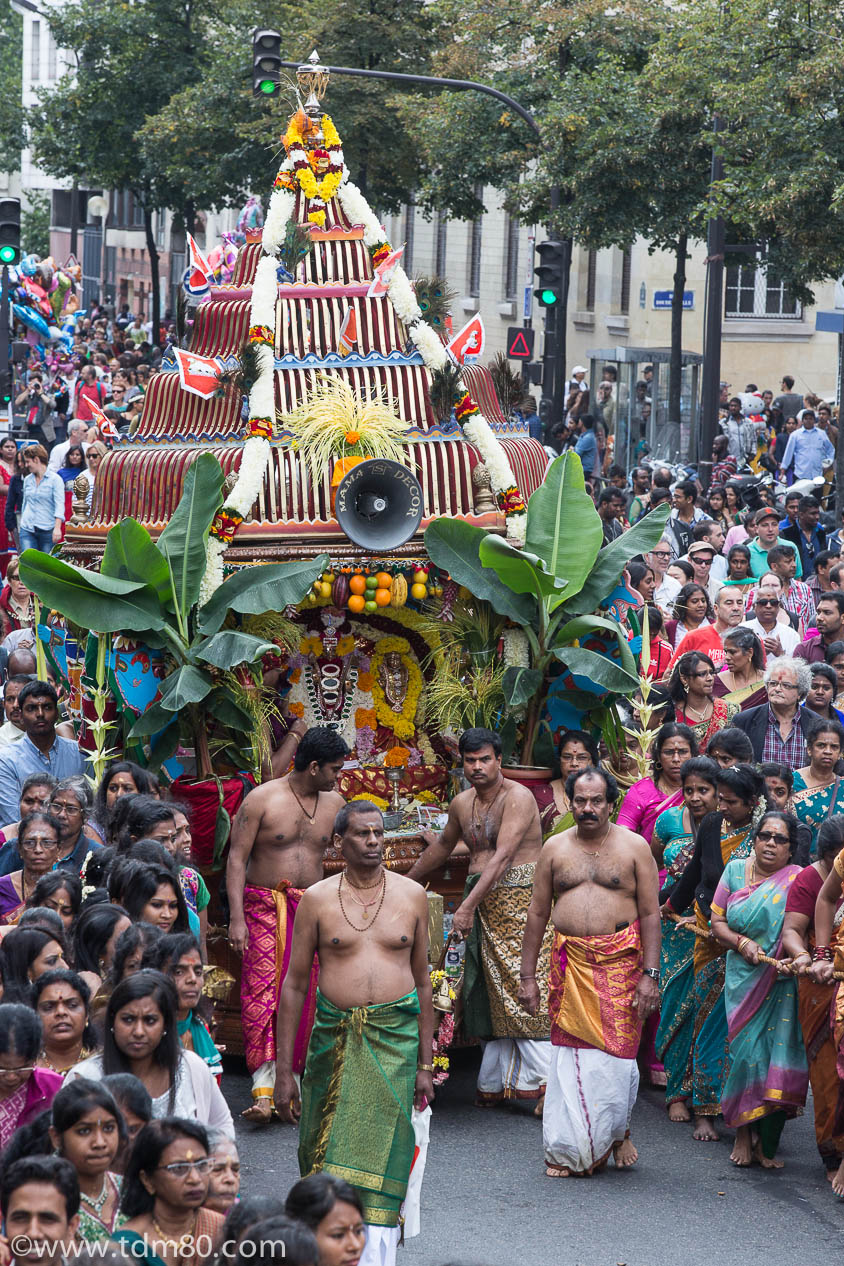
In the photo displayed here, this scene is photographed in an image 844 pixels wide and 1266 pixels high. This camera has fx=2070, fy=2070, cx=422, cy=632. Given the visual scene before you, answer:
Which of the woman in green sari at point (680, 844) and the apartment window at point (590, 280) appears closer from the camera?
the woman in green sari at point (680, 844)

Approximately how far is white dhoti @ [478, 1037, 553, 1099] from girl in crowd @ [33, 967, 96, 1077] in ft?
10.5

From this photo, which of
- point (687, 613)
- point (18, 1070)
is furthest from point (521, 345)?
point (18, 1070)

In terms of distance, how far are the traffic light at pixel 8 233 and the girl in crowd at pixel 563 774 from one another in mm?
15086

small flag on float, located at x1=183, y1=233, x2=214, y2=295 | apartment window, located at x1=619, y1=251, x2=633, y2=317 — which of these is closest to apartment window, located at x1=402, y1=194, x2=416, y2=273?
apartment window, located at x1=619, y1=251, x2=633, y2=317

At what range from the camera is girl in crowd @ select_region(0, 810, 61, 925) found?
8156 millimetres

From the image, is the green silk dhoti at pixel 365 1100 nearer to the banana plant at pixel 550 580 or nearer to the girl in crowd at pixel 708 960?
the girl in crowd at pixel 708 960

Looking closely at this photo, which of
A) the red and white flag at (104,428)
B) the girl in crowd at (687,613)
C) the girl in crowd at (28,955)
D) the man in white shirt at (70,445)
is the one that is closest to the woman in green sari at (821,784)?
the girl in crowd at (687,613)

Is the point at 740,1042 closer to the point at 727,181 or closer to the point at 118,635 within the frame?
the point at 118,635

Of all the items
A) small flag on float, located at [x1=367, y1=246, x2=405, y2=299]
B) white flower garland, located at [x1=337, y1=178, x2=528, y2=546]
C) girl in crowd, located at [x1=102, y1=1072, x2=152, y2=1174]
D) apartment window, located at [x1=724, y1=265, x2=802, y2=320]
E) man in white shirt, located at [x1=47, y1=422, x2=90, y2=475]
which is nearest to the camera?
girl in crowd, located at [x1=102, y1=1072, x2=152, y2=1174]

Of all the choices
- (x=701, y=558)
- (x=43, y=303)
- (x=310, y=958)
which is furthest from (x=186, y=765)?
(x=43, y=303)

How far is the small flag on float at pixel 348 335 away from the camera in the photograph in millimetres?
10391

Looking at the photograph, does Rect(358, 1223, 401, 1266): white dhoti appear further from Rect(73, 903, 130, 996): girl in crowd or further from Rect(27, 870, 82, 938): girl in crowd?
Rect(27, 870, 82, 938): girl in crowd

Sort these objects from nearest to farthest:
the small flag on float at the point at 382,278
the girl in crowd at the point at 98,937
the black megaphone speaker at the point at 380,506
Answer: the girl in crowd at the point at 98,937 < the black megaphone speaker at the point at 380,506 < the small flag on float at the point at 382,278

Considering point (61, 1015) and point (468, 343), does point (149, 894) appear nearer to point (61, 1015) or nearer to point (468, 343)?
point (61, 1015)
